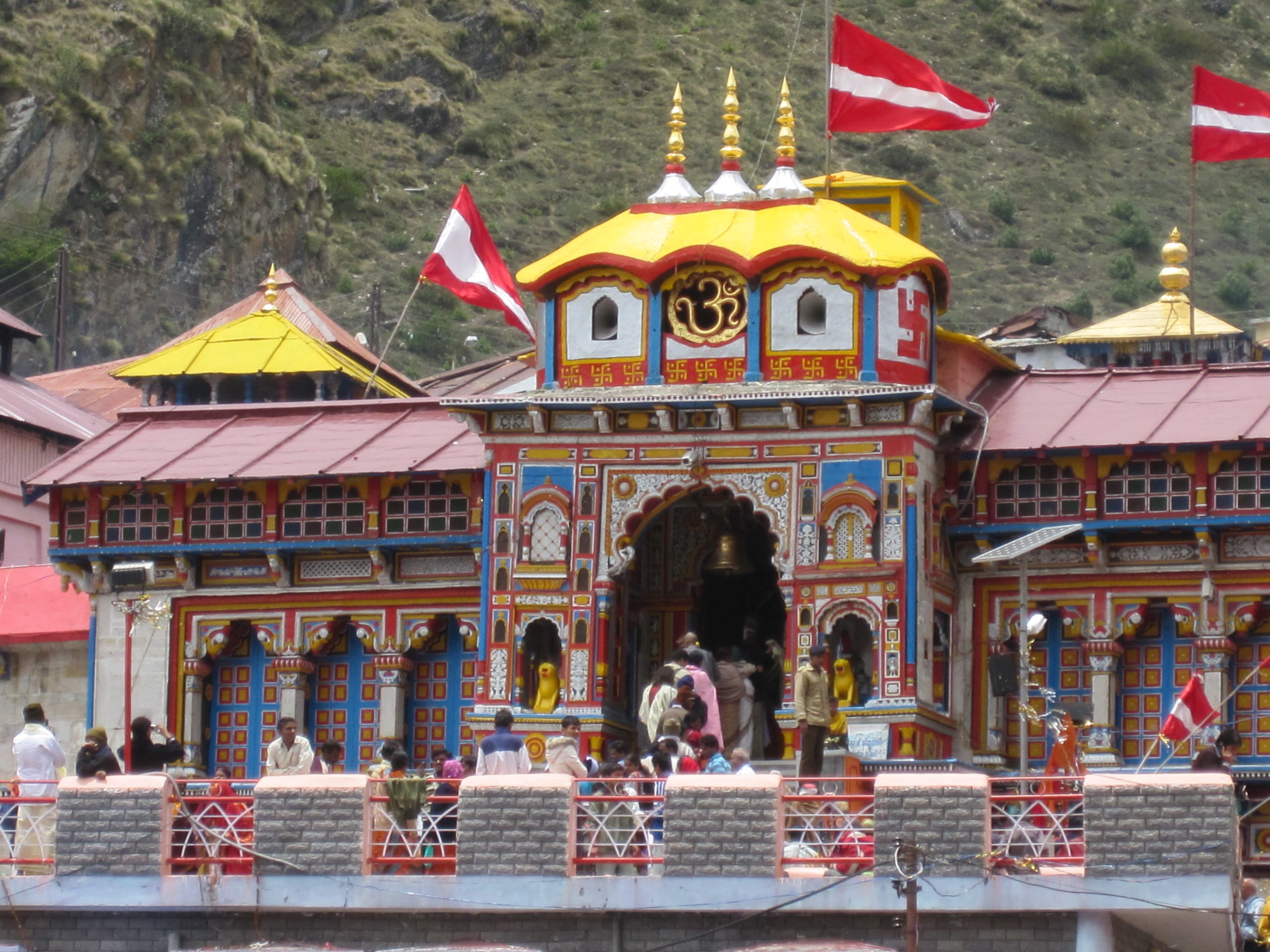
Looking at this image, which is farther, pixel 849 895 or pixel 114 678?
pixel 114 678

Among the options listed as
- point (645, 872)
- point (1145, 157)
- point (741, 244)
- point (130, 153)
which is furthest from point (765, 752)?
point (1145, 157)

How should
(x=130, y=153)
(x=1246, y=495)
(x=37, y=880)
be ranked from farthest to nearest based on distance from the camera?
(x=130, y=153) < (x=1246, y=495) < (x=37, y=880)

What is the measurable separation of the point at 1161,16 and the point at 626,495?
87947 millimetres

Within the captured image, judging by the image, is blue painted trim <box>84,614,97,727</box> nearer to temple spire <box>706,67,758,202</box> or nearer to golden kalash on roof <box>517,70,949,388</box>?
golden kalash on roof <box>517,70,949,388</box>

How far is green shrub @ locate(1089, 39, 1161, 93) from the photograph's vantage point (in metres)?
115

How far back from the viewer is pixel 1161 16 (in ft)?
396

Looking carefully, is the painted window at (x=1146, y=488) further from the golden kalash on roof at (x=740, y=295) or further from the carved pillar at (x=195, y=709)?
the carved pillar at (x=195, y=709)

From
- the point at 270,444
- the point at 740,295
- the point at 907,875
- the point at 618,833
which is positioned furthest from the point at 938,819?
the point at 270,444

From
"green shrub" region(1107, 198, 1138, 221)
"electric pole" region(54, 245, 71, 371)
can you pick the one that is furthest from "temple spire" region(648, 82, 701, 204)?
"green shrub" region(1107, 198, 1138, 221)

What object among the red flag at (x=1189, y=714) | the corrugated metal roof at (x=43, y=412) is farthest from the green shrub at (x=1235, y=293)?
the red flag at (x=1189, y=714)

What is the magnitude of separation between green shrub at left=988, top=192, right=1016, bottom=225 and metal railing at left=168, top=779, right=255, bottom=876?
72.8m

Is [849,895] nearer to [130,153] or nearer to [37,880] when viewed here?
[37,880]

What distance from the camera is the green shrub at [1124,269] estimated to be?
321ft

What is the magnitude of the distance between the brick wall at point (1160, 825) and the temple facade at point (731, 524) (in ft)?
22.5
